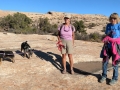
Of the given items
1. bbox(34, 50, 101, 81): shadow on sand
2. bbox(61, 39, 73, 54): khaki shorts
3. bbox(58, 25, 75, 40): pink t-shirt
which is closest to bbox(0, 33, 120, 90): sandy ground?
bbox(34, 50, 101, 81): shadow on sand

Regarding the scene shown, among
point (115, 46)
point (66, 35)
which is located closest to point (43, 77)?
point (66, 35)

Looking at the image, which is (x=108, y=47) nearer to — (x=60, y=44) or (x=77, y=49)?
(x=60, y=44)

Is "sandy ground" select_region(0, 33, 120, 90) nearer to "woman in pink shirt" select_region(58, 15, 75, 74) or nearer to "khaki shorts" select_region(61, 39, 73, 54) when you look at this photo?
"woman in pink shirt" select_region(58, 15, 75, 74)

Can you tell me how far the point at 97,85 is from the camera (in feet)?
20.4

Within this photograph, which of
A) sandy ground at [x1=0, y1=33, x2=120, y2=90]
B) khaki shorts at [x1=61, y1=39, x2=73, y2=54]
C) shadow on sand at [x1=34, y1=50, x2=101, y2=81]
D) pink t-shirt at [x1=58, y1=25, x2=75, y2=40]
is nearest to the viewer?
sandy ground at [x1=0, y1=33, x2=120, y2=90]

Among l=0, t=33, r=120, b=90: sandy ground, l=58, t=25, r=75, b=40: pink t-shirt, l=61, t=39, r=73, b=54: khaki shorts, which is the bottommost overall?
l=0, t=33, r=120, b=90: sandy ground

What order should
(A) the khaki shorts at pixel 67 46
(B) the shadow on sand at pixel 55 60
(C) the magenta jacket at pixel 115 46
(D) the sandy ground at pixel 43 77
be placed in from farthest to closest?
1. (B) the shadow on sand at pixel 55 60
2. (A) the khaki shorts at pixel 67 46
3. (D) the sandy ground at pixel 43 77
4. (C) the magenta jacket at pixel 115 46

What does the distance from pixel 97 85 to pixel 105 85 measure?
0.67 feet

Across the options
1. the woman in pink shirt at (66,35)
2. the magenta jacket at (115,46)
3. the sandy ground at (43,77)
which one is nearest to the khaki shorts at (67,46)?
the woman in pink shirt at (66,35)

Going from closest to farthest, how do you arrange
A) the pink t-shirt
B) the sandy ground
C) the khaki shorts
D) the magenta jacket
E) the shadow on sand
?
1. the magenta jacket
2. the sandy ground
3. the pink t-shirt
4. the khaki shorts
5. the shadow on sand

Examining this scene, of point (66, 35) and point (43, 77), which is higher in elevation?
point (66, 35)

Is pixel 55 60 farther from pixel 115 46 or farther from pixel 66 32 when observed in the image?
pixel 115 46

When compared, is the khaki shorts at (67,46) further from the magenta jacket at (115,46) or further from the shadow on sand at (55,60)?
the magenta jacket at (115,46)

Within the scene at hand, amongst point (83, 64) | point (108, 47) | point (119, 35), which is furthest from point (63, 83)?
point (83, 64)
